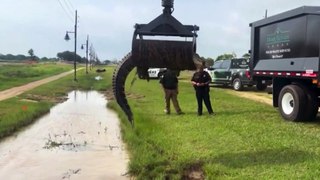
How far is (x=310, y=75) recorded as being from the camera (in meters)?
11.8

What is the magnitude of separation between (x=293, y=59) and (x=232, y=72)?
14.0 metres

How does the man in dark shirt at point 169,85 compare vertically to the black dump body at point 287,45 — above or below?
below

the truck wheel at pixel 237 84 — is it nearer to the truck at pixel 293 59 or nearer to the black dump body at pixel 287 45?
the black dump body at pixel 287 45

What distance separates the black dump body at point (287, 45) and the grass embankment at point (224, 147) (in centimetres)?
135

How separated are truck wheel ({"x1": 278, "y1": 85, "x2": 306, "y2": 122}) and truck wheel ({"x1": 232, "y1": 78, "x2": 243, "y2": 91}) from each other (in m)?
12.4

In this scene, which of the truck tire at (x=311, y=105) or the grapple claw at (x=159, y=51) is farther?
the truck tire at (x=311, y=105)

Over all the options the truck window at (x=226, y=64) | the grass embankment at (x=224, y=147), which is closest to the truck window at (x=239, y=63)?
the truck window at (x=226, y=64)

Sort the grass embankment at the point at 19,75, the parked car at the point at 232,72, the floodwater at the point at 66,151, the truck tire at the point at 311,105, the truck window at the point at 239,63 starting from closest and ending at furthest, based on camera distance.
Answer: the floodwater at the point at 66,151, the truck tire at the point at 311,105, the parked car at the point at 232,72, the truck window at the point at 239,63, the grass embankment at the point at 19,75

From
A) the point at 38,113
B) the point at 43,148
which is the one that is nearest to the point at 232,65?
the point at 38,113

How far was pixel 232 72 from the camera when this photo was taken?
87.9ft

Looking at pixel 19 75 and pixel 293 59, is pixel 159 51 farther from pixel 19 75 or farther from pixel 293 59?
pixel 19 75

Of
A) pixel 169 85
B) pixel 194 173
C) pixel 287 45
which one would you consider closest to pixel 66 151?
pixel 194 173

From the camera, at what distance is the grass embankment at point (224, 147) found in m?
7.50

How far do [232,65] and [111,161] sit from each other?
18214mm
